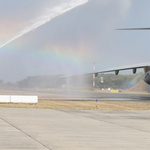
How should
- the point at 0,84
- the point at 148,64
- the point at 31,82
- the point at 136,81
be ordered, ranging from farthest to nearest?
the point at 136,81 → the point at 31,82 → the point at 0,84 → the point at 148,64

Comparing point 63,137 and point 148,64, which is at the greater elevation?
point 148,64

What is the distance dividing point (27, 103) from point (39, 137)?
22940 mm

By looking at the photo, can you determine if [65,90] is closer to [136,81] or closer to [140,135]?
[136,81]

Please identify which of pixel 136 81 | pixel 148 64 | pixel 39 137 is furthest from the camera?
pixel 136 81

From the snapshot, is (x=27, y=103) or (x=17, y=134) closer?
(x=17, y=134)

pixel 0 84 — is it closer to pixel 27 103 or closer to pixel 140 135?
pixel 27 103

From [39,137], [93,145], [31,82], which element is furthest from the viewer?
[31,82]

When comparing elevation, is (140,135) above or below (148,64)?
below

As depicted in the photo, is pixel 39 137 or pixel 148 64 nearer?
pixel 39 137

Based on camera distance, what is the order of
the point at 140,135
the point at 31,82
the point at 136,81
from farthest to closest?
the point at 136,81 → the point at 31,82 → the point at 140,135

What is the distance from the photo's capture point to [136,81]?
74.4 meters

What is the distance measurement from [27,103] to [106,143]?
24.5 metres

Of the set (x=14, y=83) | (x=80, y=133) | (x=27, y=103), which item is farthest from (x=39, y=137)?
(x=14, y=83)

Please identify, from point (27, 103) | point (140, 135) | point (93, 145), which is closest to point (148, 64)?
point (27, 103)
